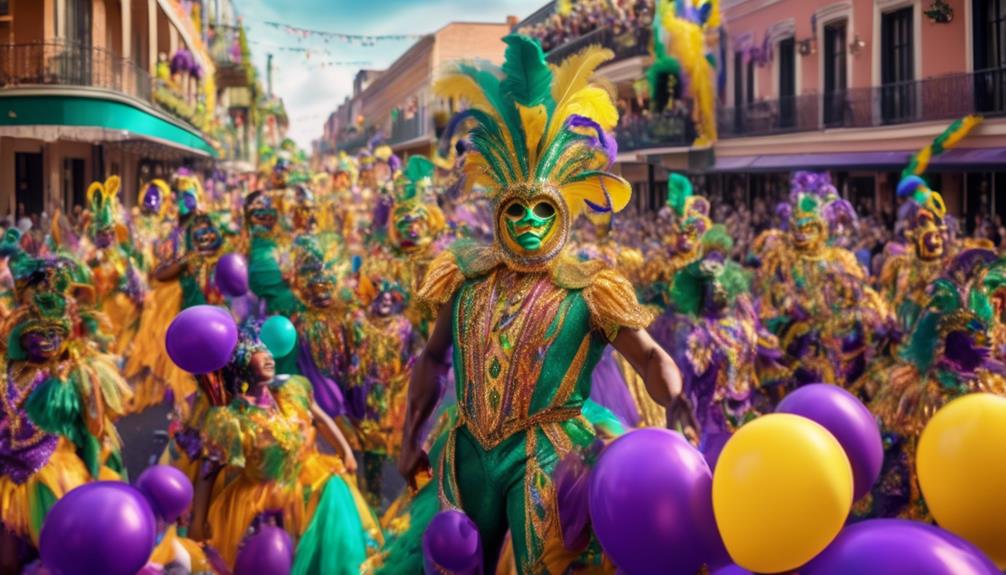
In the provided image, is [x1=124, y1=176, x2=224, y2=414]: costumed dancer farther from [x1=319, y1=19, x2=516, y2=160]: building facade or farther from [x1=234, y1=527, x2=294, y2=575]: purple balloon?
[x1=319, y1=19, x2=516, y2=160]: building facade

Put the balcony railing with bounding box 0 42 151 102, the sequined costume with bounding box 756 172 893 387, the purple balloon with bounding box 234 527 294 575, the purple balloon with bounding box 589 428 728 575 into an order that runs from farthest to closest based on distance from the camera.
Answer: the balcony railing with bounding box 0 42 151 102
the sequined costume with bounding box 756 172 893 387
the purple balloon with bounding box 234 527 294 575
the purple balloon with bounding box 589 428 728 575

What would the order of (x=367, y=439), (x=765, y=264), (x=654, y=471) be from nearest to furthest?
1. (x=654, y=471)
2. (x=367, y=439)
3. (x=765, y=264)

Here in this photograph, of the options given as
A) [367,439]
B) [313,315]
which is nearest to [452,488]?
[367,439]

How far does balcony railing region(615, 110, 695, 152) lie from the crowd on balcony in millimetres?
2287

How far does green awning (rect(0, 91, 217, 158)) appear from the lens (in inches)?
520

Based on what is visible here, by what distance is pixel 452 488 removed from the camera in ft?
11.5

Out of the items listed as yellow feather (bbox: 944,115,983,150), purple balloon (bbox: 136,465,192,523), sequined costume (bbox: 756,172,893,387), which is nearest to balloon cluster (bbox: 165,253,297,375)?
purple balloon (bbox: 136,465,192,523)

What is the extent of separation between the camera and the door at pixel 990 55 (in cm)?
1402

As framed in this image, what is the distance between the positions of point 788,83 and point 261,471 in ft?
62.5

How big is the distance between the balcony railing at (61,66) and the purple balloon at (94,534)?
1296cm

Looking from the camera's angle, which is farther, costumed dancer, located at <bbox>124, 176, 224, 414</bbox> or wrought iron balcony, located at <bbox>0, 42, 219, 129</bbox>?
wrought iron balcony, located at <bbox>0, 42, 219, 129</bbox>

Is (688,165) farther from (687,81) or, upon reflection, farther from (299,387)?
(299,387)

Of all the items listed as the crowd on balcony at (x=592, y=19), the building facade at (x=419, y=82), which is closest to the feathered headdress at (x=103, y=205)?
the crowd on balcony at (x=592, y=19)

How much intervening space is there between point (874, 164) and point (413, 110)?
1276 inches
